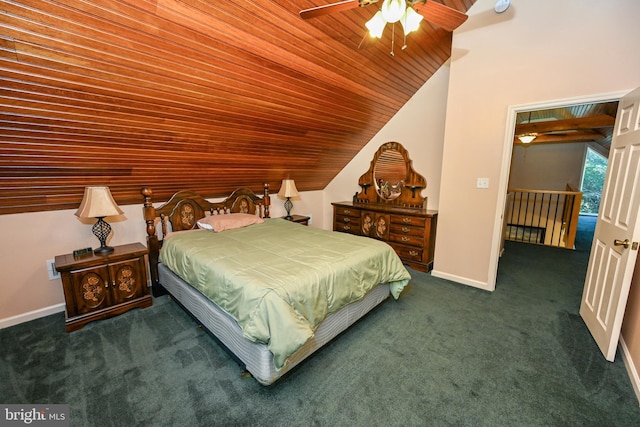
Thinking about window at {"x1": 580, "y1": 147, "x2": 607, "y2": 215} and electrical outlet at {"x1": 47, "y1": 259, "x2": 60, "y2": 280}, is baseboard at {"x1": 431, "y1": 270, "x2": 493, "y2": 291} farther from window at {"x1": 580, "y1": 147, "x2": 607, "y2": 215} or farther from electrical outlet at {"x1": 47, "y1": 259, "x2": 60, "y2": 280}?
window at {"x1": 580, "y1": 147, "x2": 607, "y2": 215}

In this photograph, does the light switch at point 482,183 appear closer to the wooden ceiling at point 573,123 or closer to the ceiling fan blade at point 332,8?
the wooden ceiling at point 573,123

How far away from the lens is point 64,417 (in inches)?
56.8

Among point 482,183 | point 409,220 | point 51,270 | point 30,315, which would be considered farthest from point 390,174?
point 30,315

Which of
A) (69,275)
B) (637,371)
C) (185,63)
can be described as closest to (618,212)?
(637,371)

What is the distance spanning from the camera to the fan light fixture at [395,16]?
4.49 ft

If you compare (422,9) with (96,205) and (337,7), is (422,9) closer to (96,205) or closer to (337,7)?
(337,7)

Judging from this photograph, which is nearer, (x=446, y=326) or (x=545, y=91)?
(x=446, y=326)

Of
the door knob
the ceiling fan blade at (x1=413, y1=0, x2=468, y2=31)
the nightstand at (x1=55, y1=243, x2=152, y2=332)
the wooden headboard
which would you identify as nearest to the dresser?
the wooden headboard

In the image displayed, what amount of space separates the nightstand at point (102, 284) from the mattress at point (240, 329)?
0.27 metres

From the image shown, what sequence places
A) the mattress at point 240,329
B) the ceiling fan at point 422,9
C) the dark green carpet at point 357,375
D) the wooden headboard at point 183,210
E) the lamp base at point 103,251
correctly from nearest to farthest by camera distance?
the ceiling fan at point 422,9, the dark green carpet at point 357,375, the mattress at point 240,329, the lamp base at point 103,251, the wooden headboard at point 183,210

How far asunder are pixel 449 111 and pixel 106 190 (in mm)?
3557

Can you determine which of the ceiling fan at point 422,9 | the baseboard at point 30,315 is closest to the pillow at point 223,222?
the baseboard at point 30,315

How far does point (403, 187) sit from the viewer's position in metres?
3.93

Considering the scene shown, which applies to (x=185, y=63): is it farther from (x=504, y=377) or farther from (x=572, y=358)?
(x=572, y=358)
